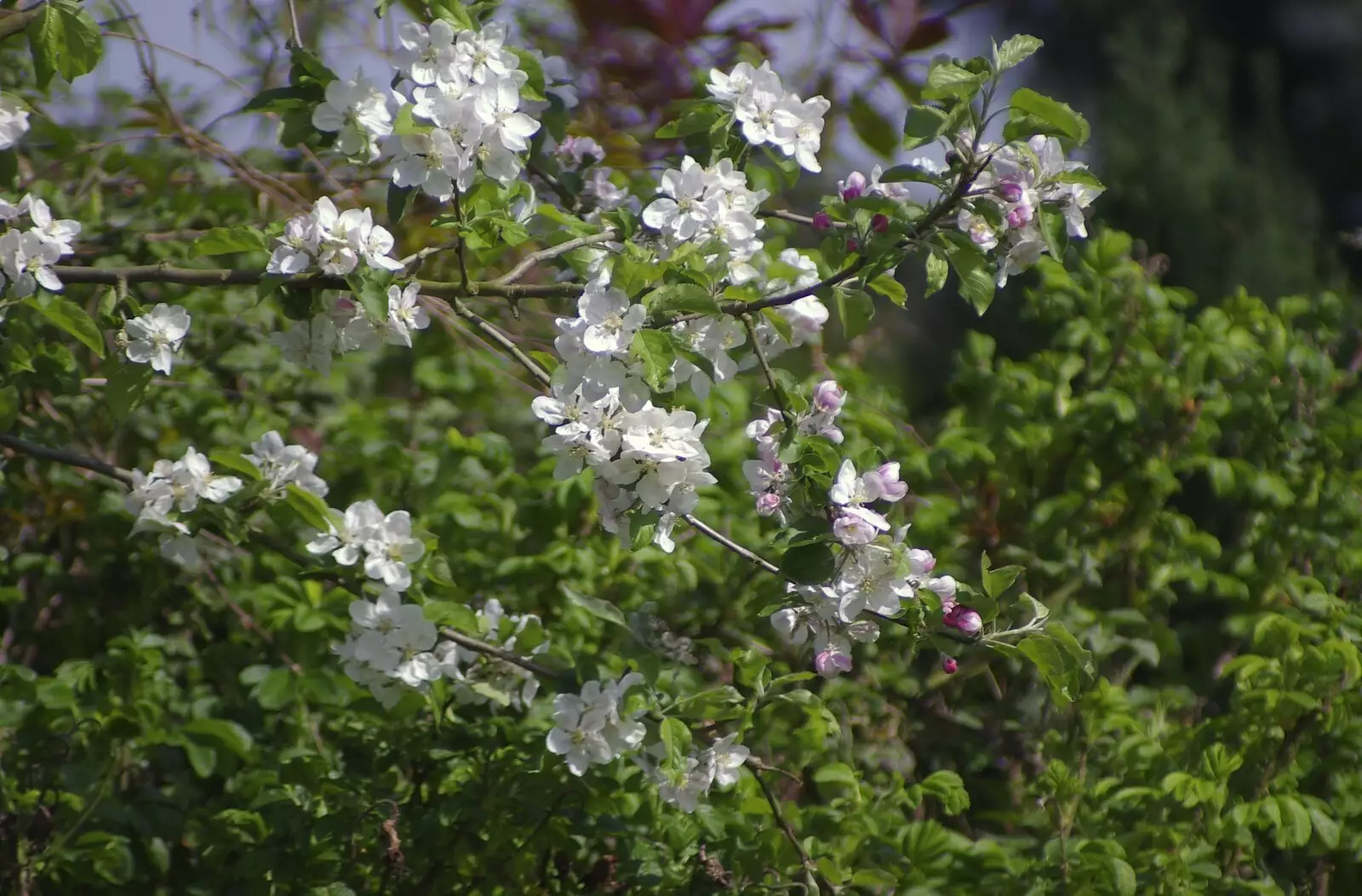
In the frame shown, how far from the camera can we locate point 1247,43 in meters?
6.32

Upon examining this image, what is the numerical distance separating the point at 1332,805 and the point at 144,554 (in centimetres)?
206

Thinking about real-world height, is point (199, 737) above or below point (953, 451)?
below

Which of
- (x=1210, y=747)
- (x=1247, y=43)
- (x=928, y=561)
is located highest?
(x=928, y=561)

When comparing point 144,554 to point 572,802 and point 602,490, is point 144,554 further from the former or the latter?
point 602,490

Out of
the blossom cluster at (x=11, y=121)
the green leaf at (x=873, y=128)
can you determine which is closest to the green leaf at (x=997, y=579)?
the blossom cluster at (x=11, y=121)

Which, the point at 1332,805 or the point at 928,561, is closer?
the point at 928,561

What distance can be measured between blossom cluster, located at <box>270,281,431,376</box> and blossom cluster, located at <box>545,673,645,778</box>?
1.63ft

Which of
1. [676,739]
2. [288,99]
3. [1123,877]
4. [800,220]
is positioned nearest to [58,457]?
[288,99]

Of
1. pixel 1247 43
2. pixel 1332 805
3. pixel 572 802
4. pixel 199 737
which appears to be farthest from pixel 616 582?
pixel 1247 43

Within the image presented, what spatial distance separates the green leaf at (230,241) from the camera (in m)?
1.64

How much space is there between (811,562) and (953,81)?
515mm

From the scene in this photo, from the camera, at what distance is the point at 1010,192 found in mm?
1502

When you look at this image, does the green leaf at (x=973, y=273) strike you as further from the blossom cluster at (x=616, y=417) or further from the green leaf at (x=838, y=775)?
the green leaf at (x=838, y=775)

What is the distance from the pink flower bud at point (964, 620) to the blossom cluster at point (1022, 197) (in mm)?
399
